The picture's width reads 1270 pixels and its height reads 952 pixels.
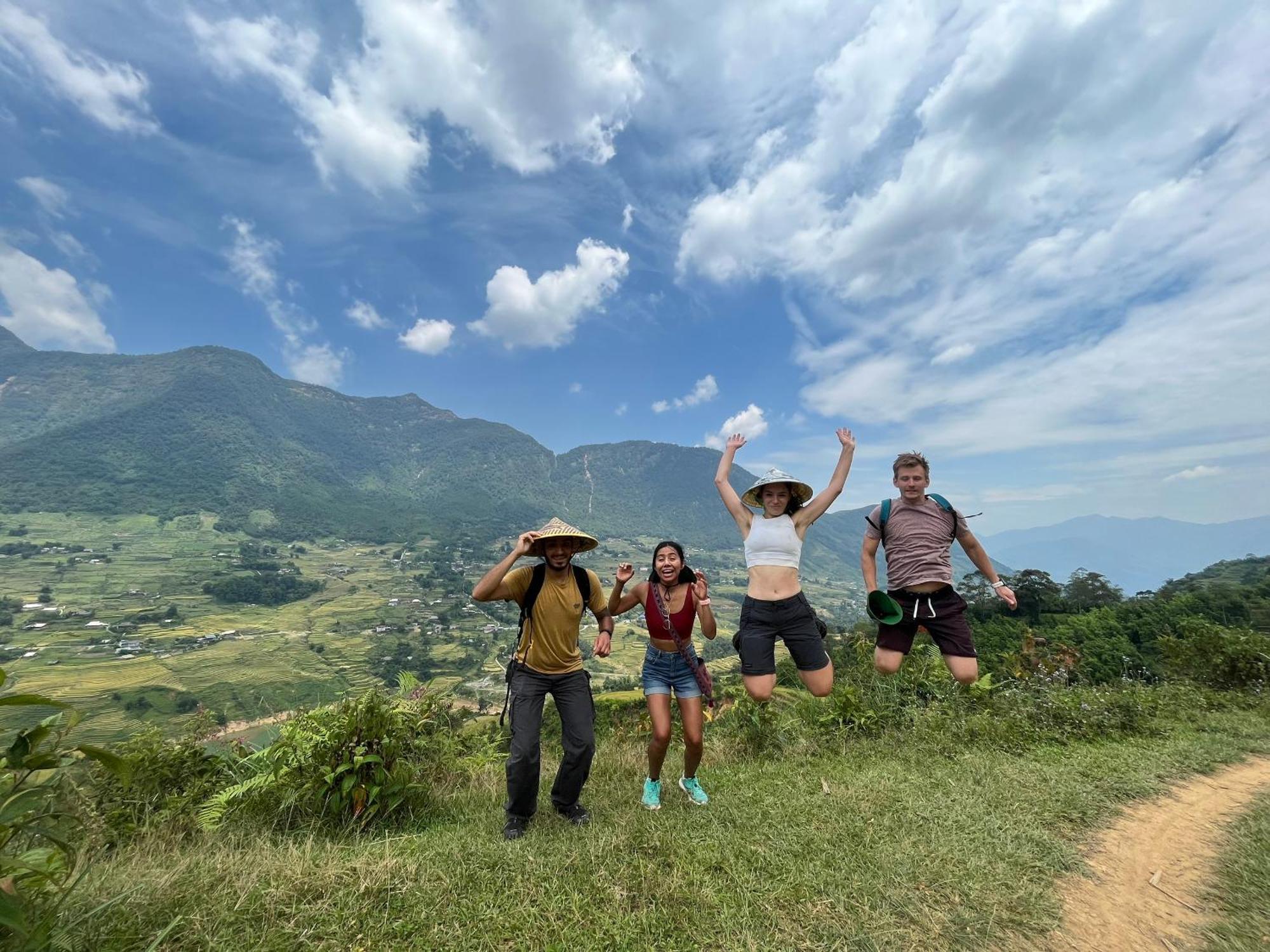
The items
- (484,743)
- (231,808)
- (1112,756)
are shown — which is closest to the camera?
(231,808)

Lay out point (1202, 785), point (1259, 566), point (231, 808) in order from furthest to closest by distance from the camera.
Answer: point (1259, 566) → point (1202, 785) → point (231, 808)

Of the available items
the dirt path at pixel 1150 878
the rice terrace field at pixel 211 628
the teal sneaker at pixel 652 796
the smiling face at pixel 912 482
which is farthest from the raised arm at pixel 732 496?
the rice terrace field at pixel 211 628

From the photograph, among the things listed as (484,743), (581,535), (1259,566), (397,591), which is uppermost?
(1259,566)

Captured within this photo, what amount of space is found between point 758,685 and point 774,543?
1.41m

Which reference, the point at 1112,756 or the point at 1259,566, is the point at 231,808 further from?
the point at 1259,566

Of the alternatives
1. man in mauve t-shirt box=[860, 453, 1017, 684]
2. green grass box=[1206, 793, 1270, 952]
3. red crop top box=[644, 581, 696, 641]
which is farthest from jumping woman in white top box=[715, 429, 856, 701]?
green grass box=[1206, 793, 1270, 952]

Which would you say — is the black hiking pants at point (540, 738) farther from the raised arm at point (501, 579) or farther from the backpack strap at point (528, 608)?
the raised arm at point (501, 579)

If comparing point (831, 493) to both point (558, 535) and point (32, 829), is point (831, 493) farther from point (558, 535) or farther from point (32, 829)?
point (32, 829)

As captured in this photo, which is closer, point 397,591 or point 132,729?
point 132,729

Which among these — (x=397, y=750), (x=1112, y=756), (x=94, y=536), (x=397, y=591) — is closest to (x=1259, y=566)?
(x=1112, y=756)

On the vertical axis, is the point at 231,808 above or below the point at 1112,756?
below

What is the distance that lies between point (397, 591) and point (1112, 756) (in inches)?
4622

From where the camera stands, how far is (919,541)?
17.6 ft

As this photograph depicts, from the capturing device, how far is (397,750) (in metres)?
4.47
